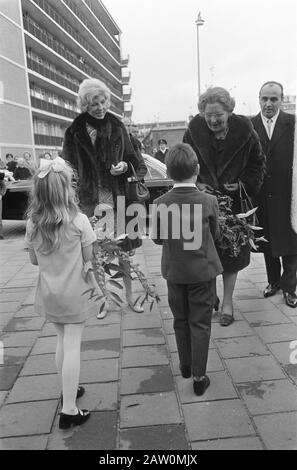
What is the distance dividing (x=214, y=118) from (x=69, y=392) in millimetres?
2112

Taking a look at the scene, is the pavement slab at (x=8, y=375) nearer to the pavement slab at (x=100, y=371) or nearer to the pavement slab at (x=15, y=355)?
the pavement slab at (x=15, y=355)

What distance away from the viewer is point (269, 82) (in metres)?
3.81

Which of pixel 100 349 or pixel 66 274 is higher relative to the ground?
pixel 66 274

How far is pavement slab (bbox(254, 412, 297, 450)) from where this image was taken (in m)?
2.05

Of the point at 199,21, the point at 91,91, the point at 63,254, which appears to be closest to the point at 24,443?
the point at 63,254

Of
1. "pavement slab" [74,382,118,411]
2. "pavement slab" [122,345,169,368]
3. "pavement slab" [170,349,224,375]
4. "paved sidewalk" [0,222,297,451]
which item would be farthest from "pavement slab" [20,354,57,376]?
"pavement slab" [170,349,224,375]

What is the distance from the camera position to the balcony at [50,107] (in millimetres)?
34984

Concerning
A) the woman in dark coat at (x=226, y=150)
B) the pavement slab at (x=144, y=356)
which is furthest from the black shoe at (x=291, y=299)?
the pavement slab at (x=144, y=356)

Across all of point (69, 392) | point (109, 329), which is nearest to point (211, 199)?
point (69, 392)

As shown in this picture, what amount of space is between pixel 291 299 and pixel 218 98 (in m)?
1.94

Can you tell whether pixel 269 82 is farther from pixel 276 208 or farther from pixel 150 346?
pixel 150 346

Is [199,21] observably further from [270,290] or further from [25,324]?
[25,324]

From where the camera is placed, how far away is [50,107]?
38438 mm

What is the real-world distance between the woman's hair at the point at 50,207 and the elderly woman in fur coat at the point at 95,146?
1.33 metres
